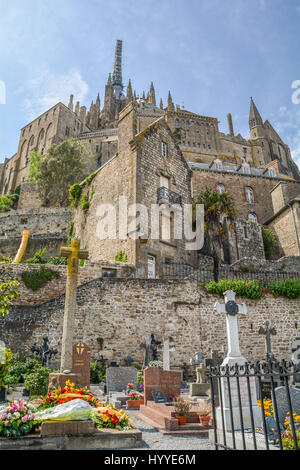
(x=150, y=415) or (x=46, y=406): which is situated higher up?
(x=46, y=406)

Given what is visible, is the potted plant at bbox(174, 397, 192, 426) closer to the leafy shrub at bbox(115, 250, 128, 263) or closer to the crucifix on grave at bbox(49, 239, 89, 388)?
the crucifix on grave at bbox(49, 239, 89, 388)

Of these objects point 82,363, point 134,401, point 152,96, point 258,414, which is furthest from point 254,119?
point 258,414

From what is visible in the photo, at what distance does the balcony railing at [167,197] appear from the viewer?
2136cm

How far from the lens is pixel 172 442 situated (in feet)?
19.8

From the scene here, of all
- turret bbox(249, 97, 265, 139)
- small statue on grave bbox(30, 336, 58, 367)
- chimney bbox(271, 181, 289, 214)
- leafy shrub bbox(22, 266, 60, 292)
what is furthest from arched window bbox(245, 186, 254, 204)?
turret bbox(249, 97, 265, 139)

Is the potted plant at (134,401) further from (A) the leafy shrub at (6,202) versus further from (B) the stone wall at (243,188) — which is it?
(A) the leafy shrub at (6,202)

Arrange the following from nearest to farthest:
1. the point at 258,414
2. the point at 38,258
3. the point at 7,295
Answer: the point at 258,414, the point at 7,295, the point at 38,258

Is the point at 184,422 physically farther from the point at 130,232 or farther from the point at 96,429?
the point at 130,232

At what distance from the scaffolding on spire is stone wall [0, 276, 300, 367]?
3365 inches

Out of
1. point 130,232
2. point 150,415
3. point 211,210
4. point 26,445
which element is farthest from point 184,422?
point 211,210

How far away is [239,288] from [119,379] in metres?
8.42

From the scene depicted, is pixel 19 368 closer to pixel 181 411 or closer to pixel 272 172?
pixel 181 411
